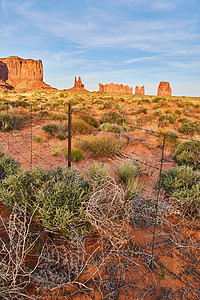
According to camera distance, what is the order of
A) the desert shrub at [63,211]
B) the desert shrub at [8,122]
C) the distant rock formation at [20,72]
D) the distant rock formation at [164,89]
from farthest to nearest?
the distant rock formation at [20,72] → the distant rock formation at [164,89] → the desert shrub at [8,122] → the desert shrub at [63,211]

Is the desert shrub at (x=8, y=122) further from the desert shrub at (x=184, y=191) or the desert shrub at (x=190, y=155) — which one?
the desert shrub at (x=184, y=191)

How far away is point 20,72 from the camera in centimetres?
8669

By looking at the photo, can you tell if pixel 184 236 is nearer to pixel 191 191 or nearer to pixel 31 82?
pixel 191 191

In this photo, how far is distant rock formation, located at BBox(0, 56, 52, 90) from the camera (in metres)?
83.0

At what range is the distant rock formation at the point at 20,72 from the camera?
83.0 m

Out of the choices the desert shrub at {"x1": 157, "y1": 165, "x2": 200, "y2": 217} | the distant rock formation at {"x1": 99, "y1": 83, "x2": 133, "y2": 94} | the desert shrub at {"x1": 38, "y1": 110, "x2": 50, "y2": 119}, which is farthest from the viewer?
the distant rock formation at {"x1": 99, "y1": 83, "x2": 133, "y2": 94}

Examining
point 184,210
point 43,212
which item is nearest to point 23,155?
point 43,212

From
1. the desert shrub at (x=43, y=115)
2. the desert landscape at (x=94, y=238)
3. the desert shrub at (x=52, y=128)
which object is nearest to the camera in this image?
the desert landscape at (x=94, y=238)

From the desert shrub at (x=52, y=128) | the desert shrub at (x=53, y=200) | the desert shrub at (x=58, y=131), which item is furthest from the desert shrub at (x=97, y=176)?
the desert shrub at (x=52, y=128)

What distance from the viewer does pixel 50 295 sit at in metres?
2.34

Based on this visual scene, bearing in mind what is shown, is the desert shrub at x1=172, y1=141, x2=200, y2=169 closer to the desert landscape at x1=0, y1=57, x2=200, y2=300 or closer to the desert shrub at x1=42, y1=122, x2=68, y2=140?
the desert landscape at x1=0, y1=57, x2=200, y2=300

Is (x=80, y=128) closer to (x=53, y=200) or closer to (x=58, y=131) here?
(x=58, y=131)

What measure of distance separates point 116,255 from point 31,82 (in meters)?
87.3

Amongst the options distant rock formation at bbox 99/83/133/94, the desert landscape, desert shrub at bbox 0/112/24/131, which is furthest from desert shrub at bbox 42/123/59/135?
distant rock formation at bbox 99/83/133/94
